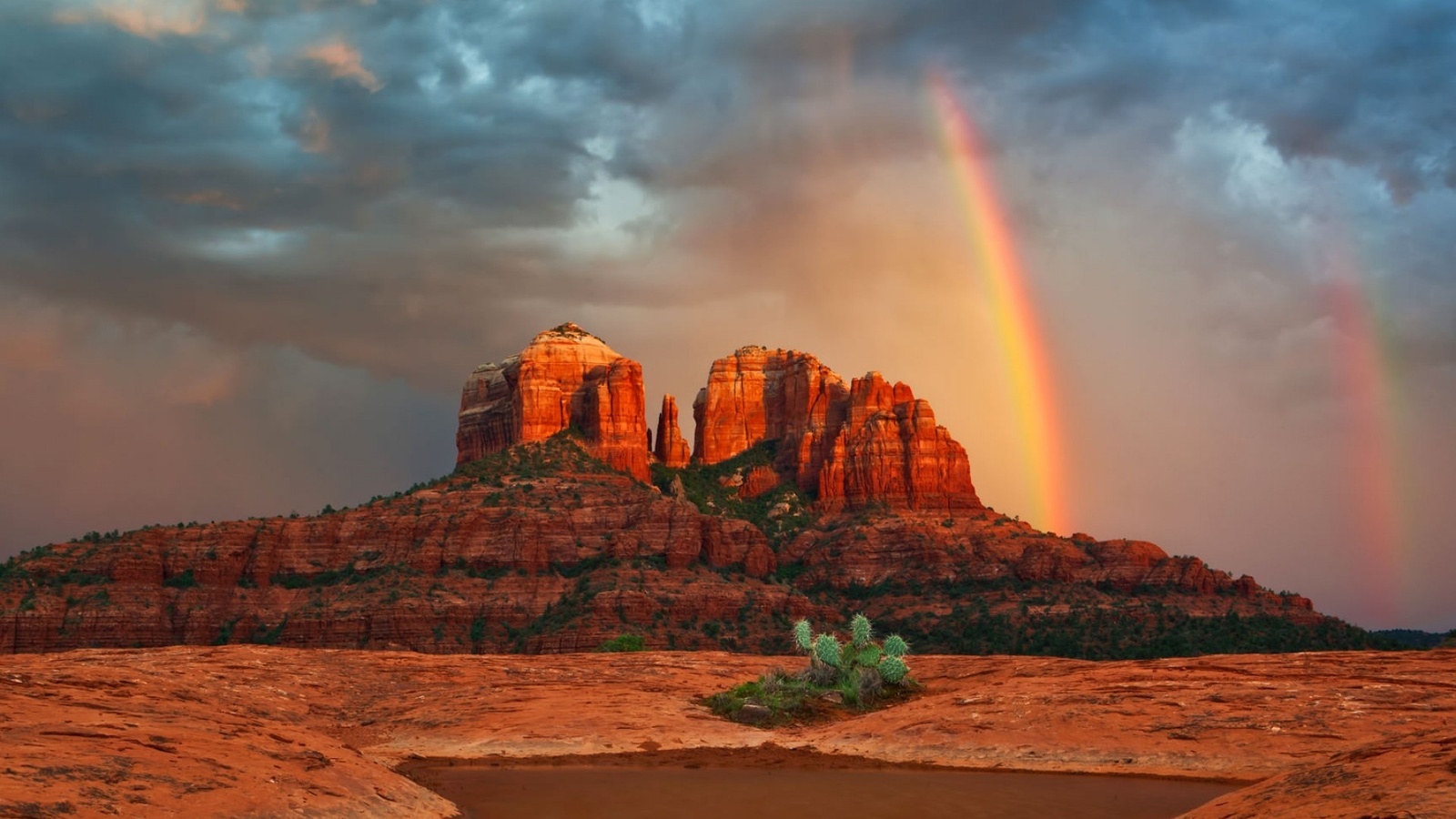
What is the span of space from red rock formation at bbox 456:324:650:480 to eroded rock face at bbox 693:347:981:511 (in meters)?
21.0

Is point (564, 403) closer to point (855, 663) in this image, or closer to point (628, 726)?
point (855, 663)

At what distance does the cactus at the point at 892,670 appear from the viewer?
44.8m

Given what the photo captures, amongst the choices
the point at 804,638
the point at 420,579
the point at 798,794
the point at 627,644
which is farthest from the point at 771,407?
the point at 798,794

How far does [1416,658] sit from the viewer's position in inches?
1581

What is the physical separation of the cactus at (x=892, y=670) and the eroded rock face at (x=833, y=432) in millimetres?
120988

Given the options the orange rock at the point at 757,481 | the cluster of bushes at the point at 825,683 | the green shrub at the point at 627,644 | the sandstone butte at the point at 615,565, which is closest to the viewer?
the cluster of bushes at the point at 825,683

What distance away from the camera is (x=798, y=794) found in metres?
28.2

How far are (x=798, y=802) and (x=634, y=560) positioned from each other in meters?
107

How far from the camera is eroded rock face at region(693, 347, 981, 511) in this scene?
16725cm

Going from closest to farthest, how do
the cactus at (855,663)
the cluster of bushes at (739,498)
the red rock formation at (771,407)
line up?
the cactus at (855,663) → the cluster of bushes at (739,498) → the red rock formation at (771,407)

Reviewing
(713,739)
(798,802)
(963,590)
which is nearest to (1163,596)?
(963,590)

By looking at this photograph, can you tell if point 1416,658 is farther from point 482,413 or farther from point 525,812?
point 482,413

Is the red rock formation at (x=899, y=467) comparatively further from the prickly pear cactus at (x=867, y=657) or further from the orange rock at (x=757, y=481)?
the prickly pear cactus at (x=867, y=657)

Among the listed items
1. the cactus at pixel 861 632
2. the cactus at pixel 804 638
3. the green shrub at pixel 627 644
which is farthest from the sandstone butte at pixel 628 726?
the green shrub at pixel 627 644
